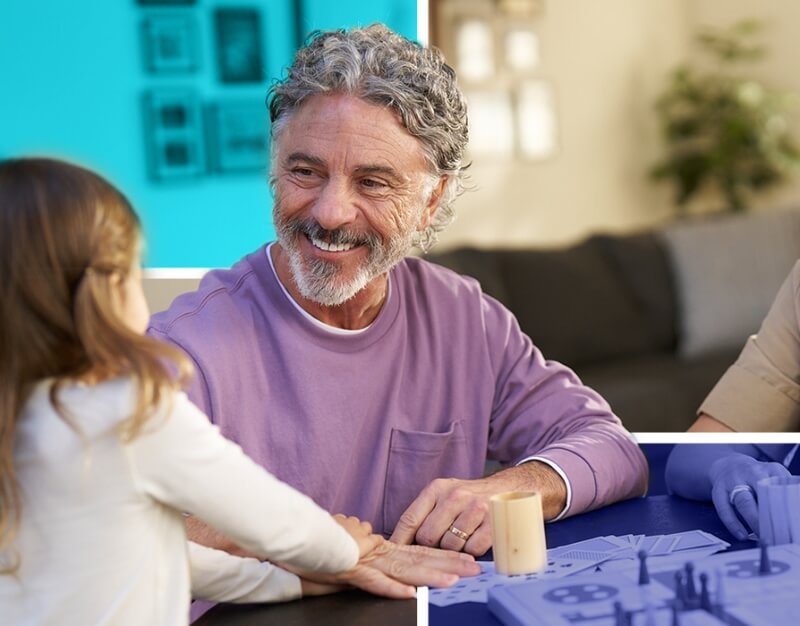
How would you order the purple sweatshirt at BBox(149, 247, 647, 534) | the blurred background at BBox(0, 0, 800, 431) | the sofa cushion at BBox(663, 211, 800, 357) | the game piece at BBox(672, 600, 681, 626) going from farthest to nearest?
the sofa cushion at BBox(663, 211, 800, 357) → the blurred background at BBox(0, 0, 800, 431) → the purple sweatshirt at BBox(149, 247, 647, 534) → the game piece at BBox(672, 600, 681, 626)

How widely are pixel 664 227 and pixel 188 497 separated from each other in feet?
13.7

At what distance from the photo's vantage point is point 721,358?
175 inches

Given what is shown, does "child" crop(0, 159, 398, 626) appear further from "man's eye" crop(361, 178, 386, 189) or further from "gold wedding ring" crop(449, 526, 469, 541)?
"man's eye" crop(361, 178, 386, 189)

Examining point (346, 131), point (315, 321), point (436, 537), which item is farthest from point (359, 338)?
point (436, 537)

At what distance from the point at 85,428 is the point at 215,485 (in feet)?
0.39

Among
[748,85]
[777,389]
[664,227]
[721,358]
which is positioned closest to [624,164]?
[748,85]

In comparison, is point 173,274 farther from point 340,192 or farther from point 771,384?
point 771,384

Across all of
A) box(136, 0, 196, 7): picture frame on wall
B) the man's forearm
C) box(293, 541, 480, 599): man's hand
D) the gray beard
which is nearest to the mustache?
the gray beard

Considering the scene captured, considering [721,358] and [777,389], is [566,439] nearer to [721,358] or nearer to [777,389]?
[777,389]

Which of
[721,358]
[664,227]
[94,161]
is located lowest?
[721,358]

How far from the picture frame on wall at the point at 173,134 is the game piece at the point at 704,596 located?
84.7 inches

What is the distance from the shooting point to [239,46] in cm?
330

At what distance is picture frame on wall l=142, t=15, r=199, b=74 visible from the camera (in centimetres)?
292

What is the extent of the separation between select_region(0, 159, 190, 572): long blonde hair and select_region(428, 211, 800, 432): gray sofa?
3194mm
